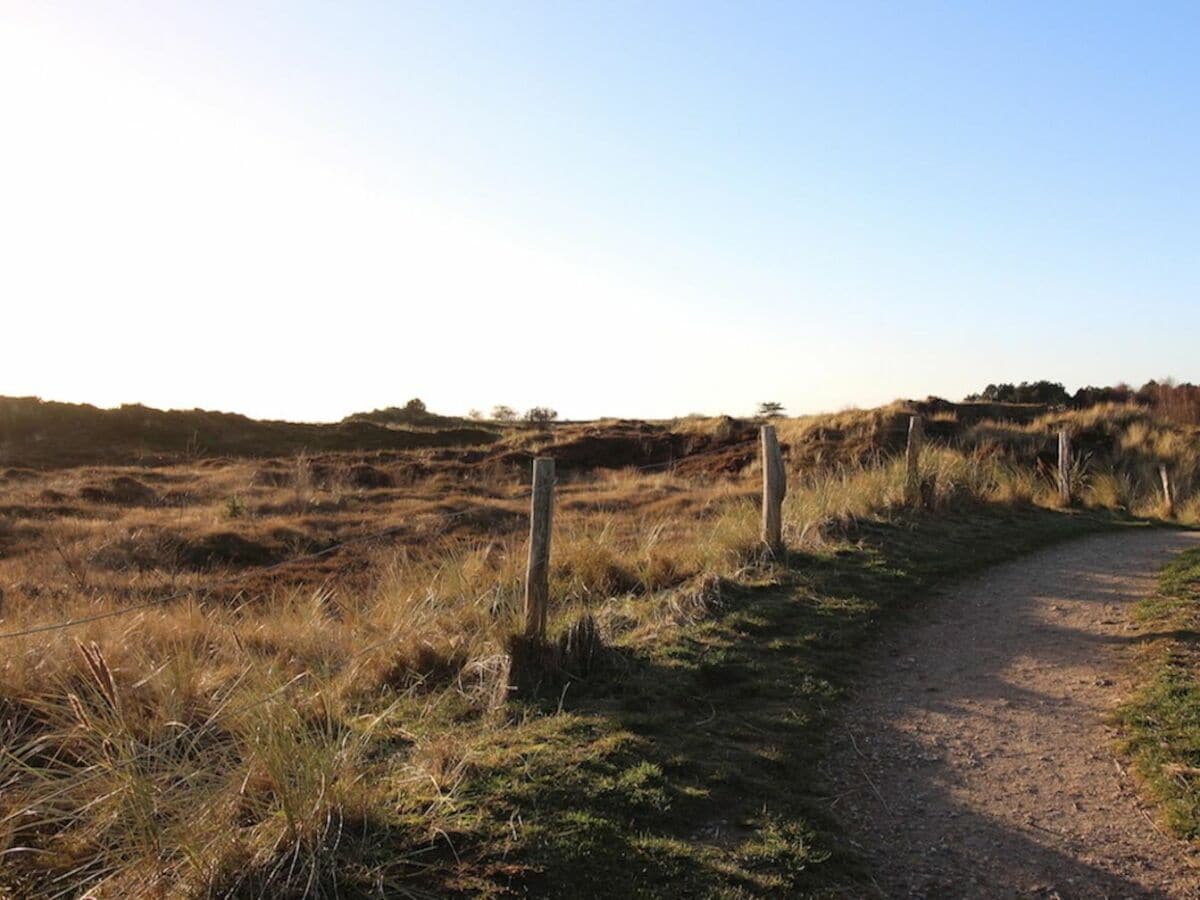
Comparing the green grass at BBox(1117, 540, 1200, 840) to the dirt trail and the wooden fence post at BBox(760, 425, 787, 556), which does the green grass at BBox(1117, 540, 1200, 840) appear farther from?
the wooden fence post at BBox(760, 425, 787, 556)

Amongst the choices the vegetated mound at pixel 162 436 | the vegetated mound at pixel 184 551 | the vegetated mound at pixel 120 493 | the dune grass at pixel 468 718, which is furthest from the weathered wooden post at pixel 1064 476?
the vegetated mound at pixel 162 436

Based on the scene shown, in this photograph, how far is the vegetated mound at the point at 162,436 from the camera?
31.7m

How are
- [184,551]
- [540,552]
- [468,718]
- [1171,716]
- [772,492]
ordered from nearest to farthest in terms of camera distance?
[1171,716] < [468,718] < [540,552] < [772,492] < [184,551]

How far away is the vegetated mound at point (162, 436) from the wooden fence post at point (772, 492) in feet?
85.8

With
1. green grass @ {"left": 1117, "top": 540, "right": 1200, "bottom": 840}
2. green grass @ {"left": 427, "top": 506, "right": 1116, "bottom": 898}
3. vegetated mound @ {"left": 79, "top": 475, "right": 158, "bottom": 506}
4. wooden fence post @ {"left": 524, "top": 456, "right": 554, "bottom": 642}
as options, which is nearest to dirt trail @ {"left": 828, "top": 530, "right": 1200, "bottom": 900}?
green grass @ {"left": 1117, "top": 540, "right": 1200, "bottom": 840}

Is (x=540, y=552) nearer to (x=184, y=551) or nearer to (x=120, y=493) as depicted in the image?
(x=184, y=551)

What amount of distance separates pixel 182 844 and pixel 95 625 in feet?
13.4

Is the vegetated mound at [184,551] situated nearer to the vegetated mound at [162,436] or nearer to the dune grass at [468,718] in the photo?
the dune grass at [468,718]

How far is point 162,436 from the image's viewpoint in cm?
3609

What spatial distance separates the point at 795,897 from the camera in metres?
3.79

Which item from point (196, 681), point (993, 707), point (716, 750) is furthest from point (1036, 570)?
point (196, 681)

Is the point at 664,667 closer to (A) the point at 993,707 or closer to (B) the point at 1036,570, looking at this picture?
(A) the point at 993,707

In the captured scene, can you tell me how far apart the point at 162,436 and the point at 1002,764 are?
1444 inches

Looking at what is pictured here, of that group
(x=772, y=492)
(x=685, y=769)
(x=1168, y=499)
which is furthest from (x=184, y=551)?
(x=1168, y=499)
